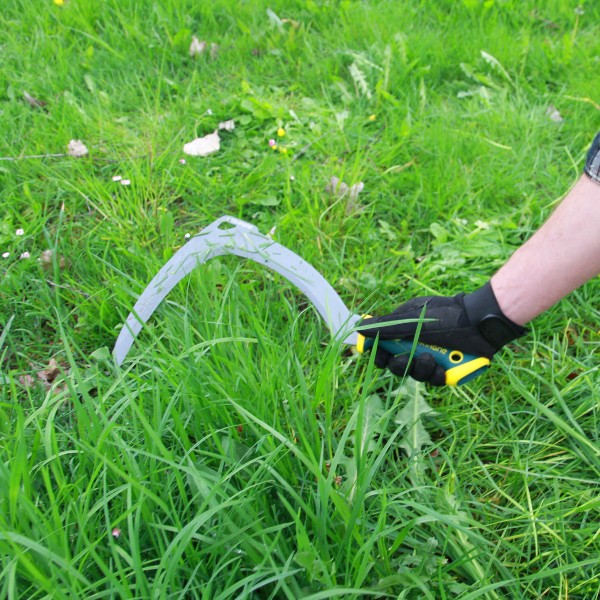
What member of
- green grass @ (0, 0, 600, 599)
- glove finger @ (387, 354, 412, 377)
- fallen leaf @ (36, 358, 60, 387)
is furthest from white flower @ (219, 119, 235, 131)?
glove finger @ (387, 354, 412, 377)

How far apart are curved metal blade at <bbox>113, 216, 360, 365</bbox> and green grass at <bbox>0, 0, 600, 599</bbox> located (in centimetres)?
6

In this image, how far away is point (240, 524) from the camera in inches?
45.9

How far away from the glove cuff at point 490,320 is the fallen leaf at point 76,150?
61.6 inches

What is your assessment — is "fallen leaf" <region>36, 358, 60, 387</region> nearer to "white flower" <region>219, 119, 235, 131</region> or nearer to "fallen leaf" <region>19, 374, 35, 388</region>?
"fallen leaf" <region>19, 374, 35, 388</region>

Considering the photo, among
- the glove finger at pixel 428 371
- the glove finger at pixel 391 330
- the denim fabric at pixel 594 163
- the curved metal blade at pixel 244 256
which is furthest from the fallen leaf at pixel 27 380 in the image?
the denim fabric at pixel 594 163

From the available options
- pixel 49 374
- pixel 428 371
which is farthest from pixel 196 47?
pixel 428 371

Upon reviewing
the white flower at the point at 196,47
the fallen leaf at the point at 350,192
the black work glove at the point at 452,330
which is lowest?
the black work glove at the point at 452,330

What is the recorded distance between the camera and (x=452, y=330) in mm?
1495

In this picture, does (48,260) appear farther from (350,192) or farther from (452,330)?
(452,330)

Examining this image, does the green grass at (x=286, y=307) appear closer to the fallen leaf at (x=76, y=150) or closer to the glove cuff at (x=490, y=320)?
the fallen leaf at (x=76, y=150)

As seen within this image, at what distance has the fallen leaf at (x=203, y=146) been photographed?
2244 mm

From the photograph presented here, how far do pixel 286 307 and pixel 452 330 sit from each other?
484 millimetres

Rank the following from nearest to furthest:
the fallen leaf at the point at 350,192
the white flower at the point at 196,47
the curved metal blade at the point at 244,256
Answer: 1. the curved metal blade at the point at 244,256
2. the fallen leaf at the point at 350,192
3. the white flower at the point at 196,47

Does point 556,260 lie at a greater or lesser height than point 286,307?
greater
